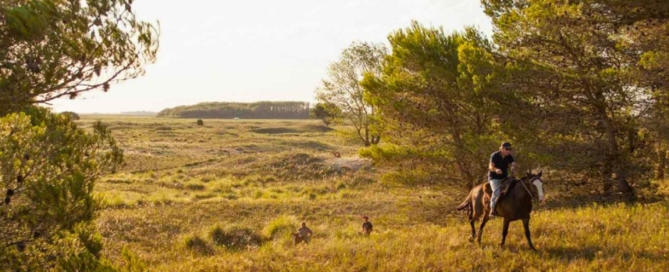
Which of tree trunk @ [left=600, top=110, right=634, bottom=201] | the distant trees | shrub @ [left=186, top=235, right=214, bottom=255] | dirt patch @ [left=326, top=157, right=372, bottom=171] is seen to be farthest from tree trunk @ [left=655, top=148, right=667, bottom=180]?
the distant trees

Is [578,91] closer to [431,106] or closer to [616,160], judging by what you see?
[616,160]

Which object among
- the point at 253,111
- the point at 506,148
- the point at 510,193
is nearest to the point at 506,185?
the point at 510,193

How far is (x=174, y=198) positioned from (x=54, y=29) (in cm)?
1864

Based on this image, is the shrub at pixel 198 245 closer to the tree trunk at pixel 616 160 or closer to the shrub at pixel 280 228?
the shrub at pixel 280 228

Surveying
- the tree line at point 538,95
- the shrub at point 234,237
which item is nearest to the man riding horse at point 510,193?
the tree line at point 538,95

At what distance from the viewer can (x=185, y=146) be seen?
58594 mm

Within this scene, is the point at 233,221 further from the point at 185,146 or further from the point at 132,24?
the point at 185,146

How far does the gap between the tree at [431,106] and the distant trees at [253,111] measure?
151635mm

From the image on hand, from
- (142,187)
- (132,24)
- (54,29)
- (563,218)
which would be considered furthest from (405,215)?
(142,187)

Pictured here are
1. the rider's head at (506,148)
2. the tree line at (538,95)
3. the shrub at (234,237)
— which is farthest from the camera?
the shrub at (234,237)

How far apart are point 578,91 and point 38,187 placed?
16.8 metres

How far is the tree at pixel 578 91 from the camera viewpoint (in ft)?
45.5

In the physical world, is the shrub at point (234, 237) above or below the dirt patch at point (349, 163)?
below

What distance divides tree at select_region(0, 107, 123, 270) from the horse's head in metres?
8.85
